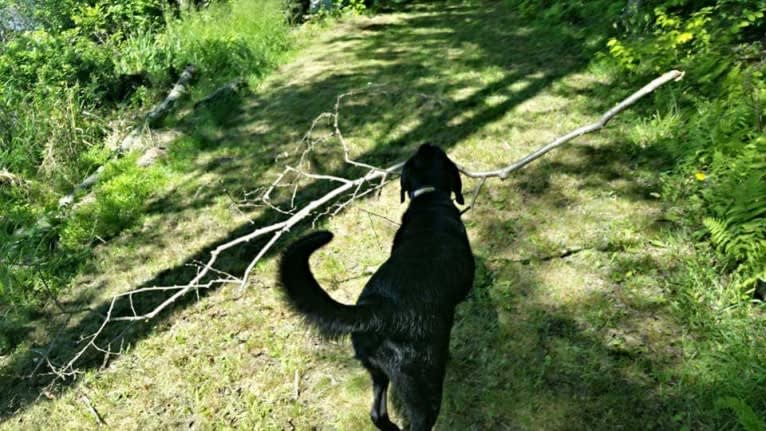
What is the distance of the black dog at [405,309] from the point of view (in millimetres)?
2230

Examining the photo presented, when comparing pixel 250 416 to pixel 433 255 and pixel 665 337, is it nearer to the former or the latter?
pixel 433 255

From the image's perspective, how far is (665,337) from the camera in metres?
3.11

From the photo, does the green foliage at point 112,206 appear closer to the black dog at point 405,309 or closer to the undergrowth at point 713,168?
the black dog at point 405,309

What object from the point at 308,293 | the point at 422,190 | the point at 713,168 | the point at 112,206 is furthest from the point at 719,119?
the point at 112,206

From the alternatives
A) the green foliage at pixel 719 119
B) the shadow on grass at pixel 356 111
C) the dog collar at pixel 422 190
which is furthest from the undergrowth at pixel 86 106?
the green foliage at pixel 719 119

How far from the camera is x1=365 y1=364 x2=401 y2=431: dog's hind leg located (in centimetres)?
275

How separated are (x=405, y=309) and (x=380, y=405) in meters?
0.75

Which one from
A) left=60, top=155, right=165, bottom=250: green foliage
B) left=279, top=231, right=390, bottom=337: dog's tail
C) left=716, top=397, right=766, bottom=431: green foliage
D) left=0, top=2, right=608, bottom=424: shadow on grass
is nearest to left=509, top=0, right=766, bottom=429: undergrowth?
left=716, top=397, right=766, bottom=431: green foliage

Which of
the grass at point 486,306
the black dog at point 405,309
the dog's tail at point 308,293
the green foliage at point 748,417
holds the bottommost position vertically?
the grass at point 486,306

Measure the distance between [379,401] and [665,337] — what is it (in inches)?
75.1

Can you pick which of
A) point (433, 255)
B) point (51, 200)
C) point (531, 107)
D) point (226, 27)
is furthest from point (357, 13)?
point (433, 255)

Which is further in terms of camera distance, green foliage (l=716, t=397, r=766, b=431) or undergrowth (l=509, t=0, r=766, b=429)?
undergrowth (l=509, t=0, r=766, b=429)

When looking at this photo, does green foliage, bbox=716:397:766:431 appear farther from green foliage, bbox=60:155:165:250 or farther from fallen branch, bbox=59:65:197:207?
fallen branch, bbox=59:65:197:207

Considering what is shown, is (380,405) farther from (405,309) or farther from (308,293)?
(308,293)
